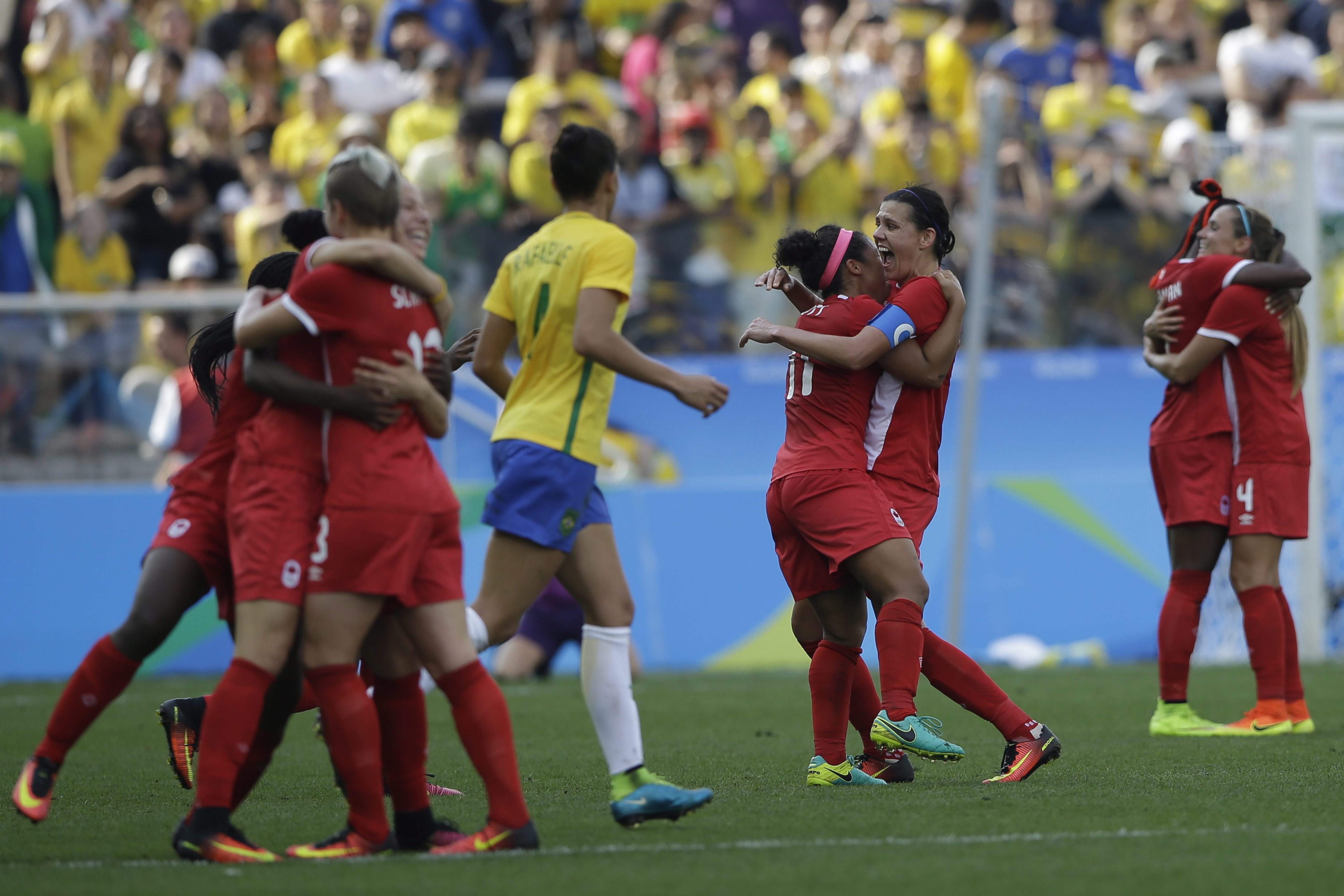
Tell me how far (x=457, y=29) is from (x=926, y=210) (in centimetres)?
1148

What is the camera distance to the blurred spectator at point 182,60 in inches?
608

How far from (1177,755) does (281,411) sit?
3856 millimetres

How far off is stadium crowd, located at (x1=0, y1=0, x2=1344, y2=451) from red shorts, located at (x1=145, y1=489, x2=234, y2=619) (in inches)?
264

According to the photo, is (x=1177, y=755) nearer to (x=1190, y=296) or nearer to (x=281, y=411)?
(x=1190, y=296)

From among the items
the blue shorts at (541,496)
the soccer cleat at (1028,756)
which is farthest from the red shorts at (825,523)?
the blue shorts at (541,496)

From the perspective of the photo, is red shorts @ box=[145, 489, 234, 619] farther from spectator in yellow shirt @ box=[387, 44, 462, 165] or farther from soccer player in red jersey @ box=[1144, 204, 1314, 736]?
spectator in yellow shirt @ box=[387, 44, 462, 165]

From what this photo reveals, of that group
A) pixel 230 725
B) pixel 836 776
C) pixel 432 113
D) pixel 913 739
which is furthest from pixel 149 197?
pixel 230 725

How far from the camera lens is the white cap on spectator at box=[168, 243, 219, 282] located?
41.7 feet

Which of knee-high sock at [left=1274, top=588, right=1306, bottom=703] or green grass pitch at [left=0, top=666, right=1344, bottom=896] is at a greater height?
knee-high sock at [left=1274, top=588, right=1306, bottom=703]

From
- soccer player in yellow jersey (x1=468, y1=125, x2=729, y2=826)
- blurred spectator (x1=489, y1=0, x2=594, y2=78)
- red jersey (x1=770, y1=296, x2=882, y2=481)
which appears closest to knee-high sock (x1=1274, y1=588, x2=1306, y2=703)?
red jersey (x1=770, y1=296, x2=882, y2=481)

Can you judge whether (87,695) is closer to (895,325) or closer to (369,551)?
(369,551)

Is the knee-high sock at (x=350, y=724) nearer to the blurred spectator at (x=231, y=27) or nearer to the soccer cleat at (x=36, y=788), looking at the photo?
the soccer cleat at (x=36, y=788)

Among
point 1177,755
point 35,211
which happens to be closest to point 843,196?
point 35,211

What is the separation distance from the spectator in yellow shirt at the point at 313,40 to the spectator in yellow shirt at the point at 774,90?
3.99m
